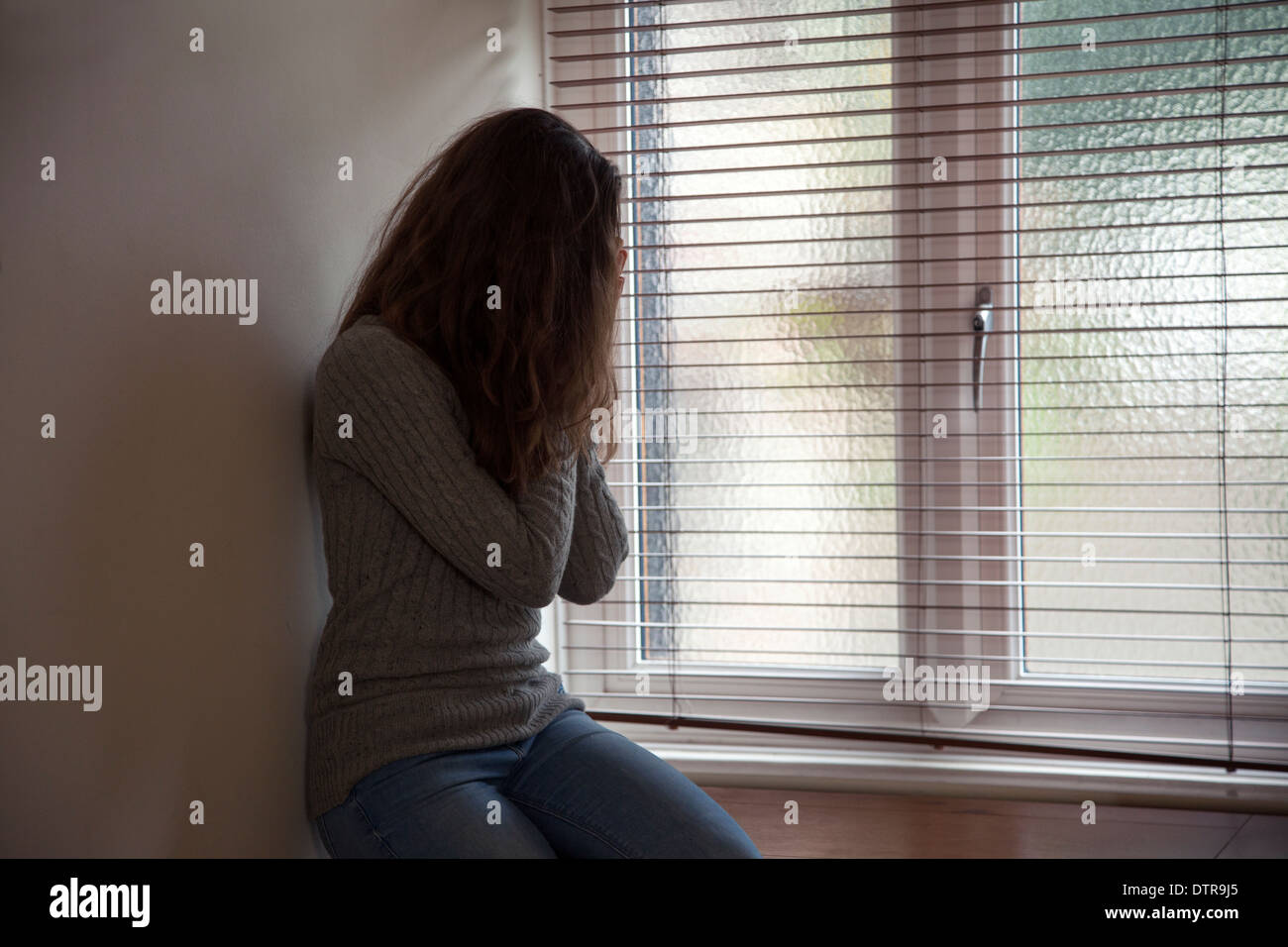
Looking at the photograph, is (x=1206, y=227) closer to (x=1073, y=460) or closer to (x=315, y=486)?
(x=1073, y=460)

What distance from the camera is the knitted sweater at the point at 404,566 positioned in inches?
39.2

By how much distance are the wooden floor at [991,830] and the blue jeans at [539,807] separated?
49 centimetres

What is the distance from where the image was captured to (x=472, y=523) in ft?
3.29

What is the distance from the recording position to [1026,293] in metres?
1.66

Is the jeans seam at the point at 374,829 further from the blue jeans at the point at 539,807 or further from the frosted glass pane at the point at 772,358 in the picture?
the frosted glass pane at the point at 772,358

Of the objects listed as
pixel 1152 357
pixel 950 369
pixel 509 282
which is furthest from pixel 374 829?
pixel 1152 357

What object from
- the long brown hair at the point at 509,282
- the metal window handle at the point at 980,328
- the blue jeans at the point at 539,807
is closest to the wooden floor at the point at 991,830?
the blue jeans at the point at 539,807

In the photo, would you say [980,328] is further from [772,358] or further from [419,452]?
[419,452]

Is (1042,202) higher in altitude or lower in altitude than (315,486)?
higher

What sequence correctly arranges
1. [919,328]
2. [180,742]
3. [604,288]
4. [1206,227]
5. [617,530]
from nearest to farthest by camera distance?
[180,742] < [604,288] < [617,530] < [1206,227] < [919,328]

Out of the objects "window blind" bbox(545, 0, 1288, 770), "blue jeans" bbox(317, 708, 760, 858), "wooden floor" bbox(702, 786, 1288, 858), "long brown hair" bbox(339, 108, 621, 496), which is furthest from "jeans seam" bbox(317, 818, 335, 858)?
"window blind" bbox(545, 0, 1288, 770)

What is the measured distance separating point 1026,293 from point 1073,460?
296 mm
